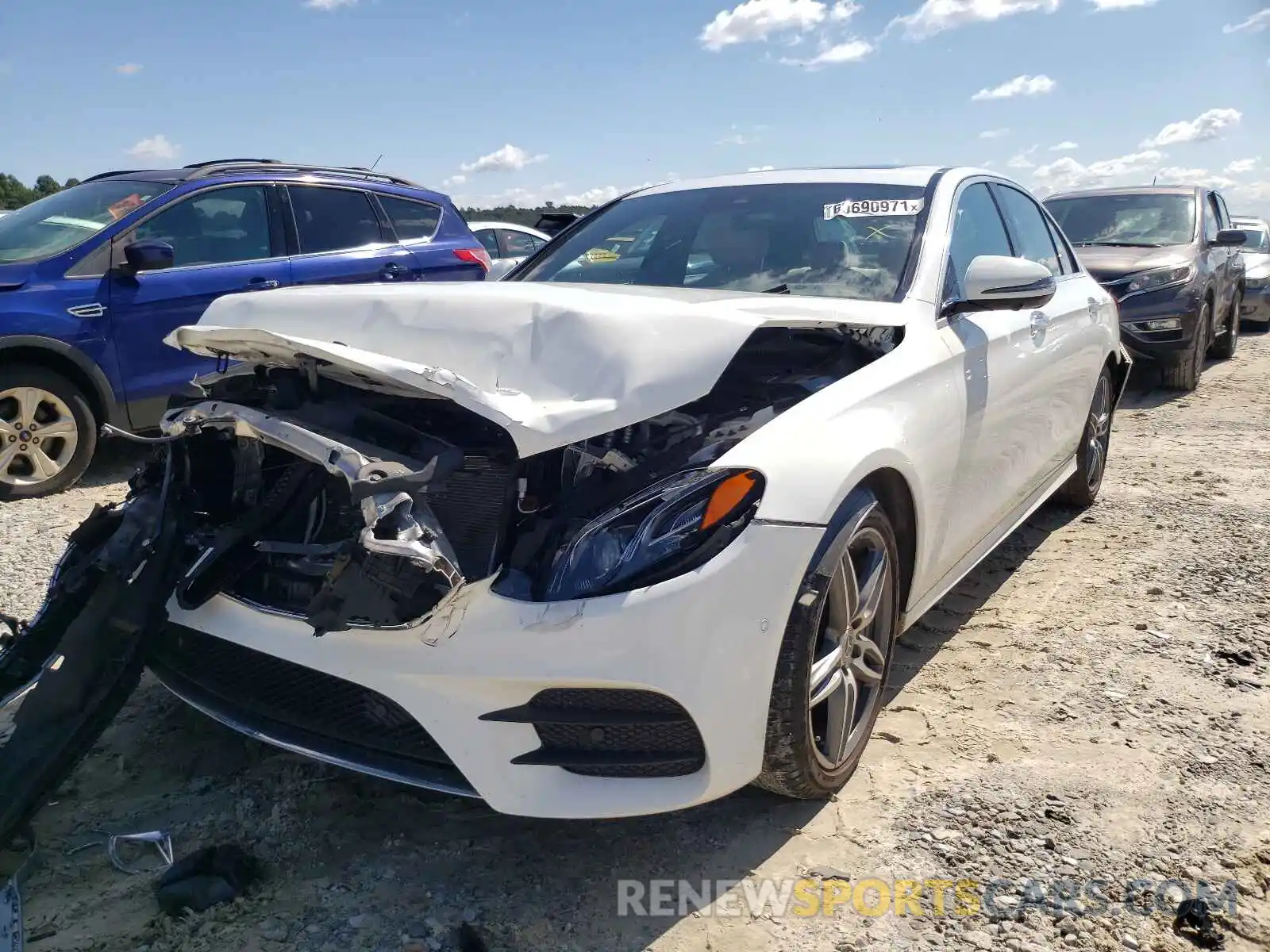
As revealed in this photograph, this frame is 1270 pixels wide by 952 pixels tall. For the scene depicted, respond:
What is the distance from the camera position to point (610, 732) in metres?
2.14

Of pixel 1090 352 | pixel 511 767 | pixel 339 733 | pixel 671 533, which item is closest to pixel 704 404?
pixel 671 533

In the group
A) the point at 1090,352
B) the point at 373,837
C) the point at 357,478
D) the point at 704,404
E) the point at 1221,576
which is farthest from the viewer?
the point at 1090,352

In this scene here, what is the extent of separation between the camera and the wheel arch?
16.9 ft

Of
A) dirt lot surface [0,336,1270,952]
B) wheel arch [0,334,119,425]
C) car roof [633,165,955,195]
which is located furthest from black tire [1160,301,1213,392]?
wheel arch [0,334,119,425]

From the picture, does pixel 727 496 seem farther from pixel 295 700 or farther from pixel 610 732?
pixel 295 700

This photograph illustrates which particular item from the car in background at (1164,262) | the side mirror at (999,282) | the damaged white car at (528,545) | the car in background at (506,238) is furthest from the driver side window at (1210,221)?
the damaged white car at (528,545)

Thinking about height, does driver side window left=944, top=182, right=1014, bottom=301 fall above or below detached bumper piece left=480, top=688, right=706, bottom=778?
above

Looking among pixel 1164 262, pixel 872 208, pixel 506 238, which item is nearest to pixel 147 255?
pixel 872 208

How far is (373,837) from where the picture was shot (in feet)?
8.00

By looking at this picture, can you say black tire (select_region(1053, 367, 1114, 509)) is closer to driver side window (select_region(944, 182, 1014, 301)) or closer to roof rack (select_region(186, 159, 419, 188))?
driver side window (select_region(944, 182, 1014, 301))

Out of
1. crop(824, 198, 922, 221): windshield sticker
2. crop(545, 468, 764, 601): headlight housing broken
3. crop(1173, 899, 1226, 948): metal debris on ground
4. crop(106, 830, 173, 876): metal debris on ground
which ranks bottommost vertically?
crop(1173, 899, 1226, 948): metal debris on ground

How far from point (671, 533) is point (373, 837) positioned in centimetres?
113

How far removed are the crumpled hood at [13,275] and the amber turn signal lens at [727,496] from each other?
188 inches

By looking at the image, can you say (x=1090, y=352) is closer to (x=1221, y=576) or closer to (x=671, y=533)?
(x=1221, y=576)
